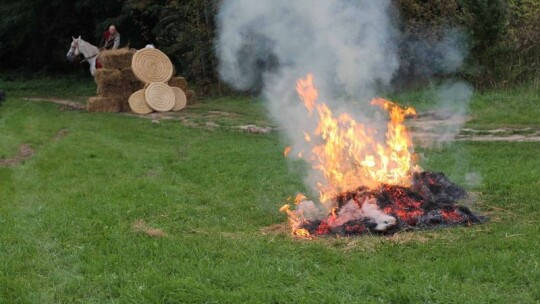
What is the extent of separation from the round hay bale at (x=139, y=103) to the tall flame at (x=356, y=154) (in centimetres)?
1112

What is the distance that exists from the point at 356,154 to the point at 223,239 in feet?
5.90

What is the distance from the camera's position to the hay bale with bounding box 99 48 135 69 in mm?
17531

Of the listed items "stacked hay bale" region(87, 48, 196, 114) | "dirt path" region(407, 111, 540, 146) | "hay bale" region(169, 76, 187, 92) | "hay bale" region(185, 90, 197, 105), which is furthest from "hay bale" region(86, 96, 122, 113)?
"dirt path" region(407, 111, 540, 146)

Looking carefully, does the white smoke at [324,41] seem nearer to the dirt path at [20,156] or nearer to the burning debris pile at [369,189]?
the burning debris pile at [369,189]

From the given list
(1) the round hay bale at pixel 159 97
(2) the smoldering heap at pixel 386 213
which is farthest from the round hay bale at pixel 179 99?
(2) the smoldering heap at pixel 386 213

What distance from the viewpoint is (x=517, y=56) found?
15461 millimetres

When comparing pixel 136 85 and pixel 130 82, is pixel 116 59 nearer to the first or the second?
pixel 130 82

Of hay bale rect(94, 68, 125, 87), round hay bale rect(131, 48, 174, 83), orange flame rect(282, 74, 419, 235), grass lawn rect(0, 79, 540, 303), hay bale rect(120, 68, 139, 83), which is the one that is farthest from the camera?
hay bale rect(120, 68, 139, 83)

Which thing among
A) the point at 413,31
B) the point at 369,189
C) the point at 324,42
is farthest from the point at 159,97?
the point at 369,189

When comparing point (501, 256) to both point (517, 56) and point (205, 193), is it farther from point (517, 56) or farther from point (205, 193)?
point (517, 56)

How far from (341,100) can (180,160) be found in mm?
3033

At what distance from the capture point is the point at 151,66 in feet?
58.0

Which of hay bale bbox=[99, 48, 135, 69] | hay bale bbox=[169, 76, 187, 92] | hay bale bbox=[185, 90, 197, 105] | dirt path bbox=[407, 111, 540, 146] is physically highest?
hay bale bbox=[99, 48, 135, 69]

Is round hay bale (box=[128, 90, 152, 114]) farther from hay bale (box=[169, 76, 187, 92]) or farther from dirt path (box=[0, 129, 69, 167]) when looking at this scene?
dirt path (box=[0, 129, 69, 167])
